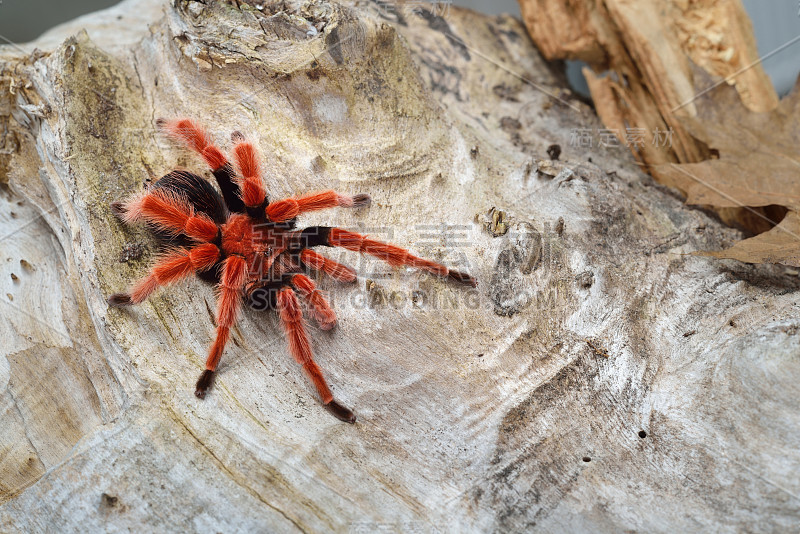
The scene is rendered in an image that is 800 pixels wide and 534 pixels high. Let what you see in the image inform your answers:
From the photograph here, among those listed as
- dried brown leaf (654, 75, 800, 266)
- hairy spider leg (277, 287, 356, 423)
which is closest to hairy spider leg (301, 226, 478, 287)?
hairy spider leg (277, 287, 356, 423)

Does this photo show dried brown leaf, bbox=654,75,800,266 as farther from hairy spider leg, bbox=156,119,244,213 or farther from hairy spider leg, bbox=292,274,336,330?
hairy spider leg, bbox=156,119,244,213

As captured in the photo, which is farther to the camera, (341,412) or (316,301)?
(316,301)

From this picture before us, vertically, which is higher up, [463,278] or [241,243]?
[241,243]

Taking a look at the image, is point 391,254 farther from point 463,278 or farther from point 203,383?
point 203,383

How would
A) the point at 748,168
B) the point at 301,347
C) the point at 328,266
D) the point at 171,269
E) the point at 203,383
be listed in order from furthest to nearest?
1. the point at 748,168
2. the point at 328,266
3. the point at 171,269
4. the point at 301,347
5. the point at 203,383

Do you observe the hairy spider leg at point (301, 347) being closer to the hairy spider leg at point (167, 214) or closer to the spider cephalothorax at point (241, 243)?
the spider cephalothorax at point (241, 243)

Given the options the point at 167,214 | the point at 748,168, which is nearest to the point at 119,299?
the point at 167,214

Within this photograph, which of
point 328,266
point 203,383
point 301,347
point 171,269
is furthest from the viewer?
point 328,266

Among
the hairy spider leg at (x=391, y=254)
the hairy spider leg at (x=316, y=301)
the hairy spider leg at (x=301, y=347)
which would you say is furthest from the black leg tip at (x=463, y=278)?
the hairy spider leg at (x=301, y=347)
